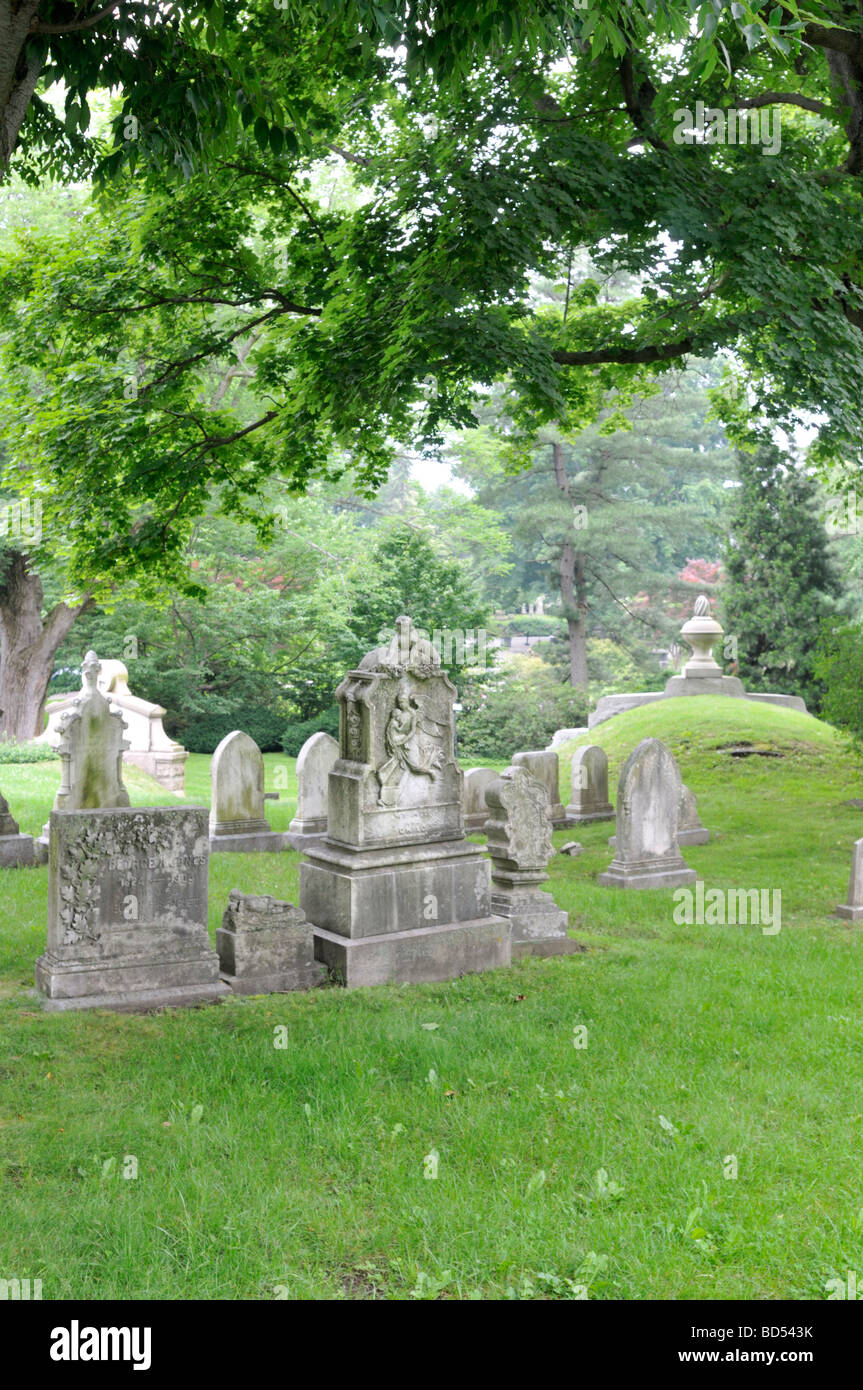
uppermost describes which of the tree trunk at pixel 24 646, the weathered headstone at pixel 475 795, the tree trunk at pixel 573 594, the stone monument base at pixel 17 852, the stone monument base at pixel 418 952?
the tree trunk at pixel 573 594

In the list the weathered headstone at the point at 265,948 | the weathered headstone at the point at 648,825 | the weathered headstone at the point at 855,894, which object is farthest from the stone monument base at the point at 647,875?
the weathered headstone at the point at 265,948

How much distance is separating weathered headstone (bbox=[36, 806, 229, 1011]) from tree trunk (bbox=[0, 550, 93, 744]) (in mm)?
17386

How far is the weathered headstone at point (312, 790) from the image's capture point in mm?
13414

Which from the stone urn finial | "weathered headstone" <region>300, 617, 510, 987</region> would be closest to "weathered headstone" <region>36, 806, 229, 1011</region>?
"weathered headstone" <region>300, 617, 510, 987</region>

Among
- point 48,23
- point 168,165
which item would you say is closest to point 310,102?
point 168,165

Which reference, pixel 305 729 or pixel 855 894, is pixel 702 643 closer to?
pixel 305 729

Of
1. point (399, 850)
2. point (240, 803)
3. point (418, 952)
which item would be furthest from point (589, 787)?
point (418, 952)

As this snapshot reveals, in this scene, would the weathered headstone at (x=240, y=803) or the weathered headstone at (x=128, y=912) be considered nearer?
the weathered headstone at (x=128, y=912)

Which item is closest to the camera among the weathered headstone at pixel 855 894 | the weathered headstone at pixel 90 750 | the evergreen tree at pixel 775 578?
the weathered headstone at pixel 855 894

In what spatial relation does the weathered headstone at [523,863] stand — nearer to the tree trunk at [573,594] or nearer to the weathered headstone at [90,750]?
the weathered headstone at [90,750]

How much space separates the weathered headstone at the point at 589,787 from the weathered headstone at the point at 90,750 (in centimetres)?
683

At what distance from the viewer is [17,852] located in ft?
39.7

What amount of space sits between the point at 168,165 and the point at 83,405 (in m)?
5.76

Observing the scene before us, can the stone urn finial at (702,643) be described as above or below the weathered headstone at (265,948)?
above
